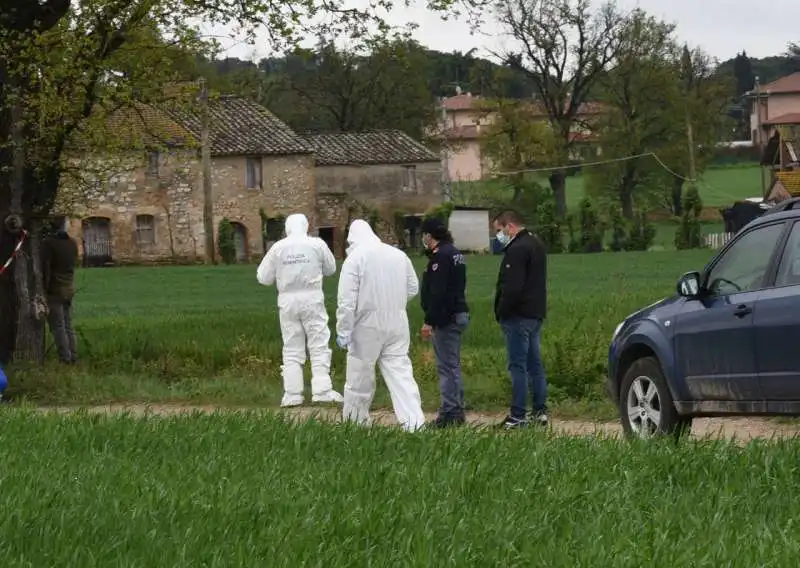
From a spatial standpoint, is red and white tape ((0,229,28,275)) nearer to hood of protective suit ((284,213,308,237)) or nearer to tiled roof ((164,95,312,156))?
hood of protective suit ((284,213,308,237))

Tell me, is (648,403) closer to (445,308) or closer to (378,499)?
(445,308)

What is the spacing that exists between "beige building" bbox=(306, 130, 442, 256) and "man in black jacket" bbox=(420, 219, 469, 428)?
66.7m

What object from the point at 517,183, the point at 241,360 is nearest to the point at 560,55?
the point at 517,183

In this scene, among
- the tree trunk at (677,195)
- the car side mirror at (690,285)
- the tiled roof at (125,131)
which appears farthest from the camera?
the tree trunk at (677,195)

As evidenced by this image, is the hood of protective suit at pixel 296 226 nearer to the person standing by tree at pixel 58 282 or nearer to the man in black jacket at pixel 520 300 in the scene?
the man in black jacket at pixel 520 300

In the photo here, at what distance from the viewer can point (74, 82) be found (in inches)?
763

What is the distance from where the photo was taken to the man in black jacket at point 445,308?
14.1 metres

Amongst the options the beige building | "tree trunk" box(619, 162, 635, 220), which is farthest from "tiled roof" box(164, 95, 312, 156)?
"tree trunk" box(619, 162, 635, 220)

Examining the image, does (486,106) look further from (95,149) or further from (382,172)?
(95,149)

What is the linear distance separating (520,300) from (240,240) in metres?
64.4

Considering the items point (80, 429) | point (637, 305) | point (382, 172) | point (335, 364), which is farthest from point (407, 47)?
point (382, 172)

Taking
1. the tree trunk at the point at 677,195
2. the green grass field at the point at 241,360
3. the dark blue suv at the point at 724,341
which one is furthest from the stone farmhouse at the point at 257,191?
the dark blue suv at the point at 724,341

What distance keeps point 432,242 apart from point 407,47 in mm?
9022

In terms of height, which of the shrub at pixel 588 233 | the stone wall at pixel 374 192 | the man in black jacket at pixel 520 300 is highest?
the stone wall at pixel 374 192
